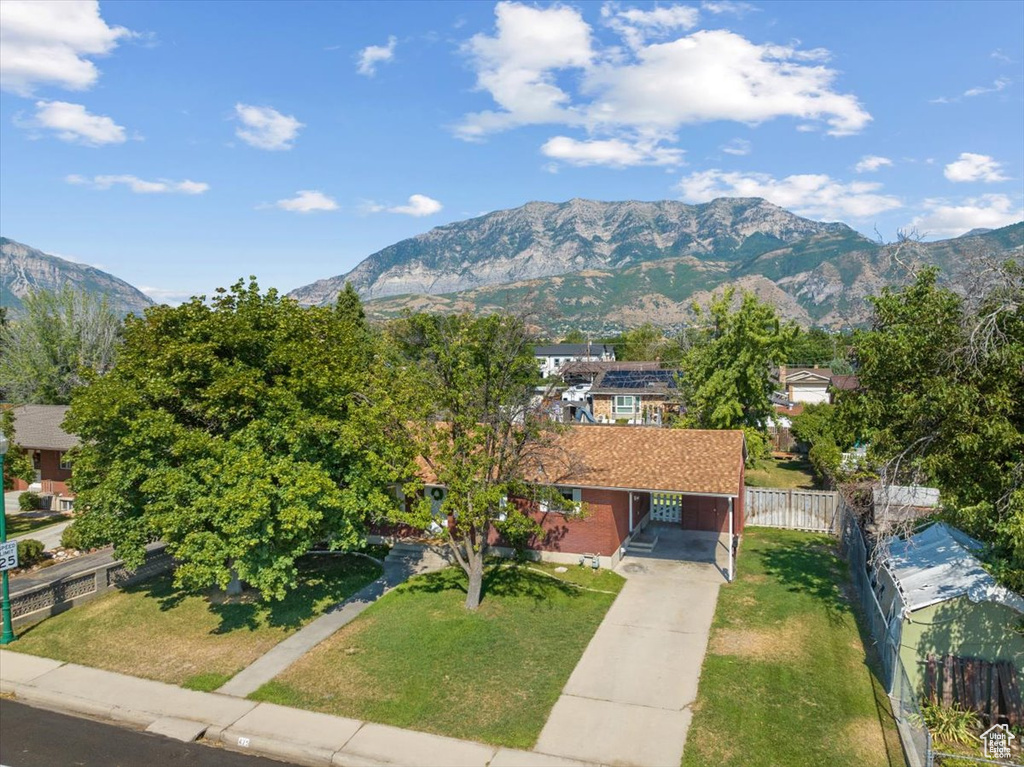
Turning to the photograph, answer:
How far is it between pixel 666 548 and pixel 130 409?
1864 cm

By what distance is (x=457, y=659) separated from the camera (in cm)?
1582

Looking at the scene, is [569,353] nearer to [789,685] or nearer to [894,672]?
[789,685]

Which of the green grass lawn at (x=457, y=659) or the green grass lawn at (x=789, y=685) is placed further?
the green grass lawn at (x=457, y=659)

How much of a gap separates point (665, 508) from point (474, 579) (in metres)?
12.1

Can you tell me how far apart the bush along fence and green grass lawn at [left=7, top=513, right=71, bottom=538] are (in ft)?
21.3

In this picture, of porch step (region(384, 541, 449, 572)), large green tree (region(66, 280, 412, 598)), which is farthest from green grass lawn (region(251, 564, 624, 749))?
large green tree (region(66, 280, 412, 598))

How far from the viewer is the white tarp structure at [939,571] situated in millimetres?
12953

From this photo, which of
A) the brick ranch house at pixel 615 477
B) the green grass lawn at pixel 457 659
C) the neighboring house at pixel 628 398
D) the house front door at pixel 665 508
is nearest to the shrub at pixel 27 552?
the brick ranch house at pixel 615 477

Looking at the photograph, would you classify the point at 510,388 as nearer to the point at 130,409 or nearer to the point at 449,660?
the point at 449,660

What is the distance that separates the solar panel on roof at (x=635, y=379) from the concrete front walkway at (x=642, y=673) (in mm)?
41215

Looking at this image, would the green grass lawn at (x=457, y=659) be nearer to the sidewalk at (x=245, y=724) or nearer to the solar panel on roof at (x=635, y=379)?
the sidewalk at (x=245, y=724)

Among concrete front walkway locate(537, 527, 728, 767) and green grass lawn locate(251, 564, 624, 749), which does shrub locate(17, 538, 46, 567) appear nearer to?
green grass lawn locate(251, 564, 624, 749)

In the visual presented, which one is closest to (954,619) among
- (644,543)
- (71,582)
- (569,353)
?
(644,543)

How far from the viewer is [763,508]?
92.6ft
